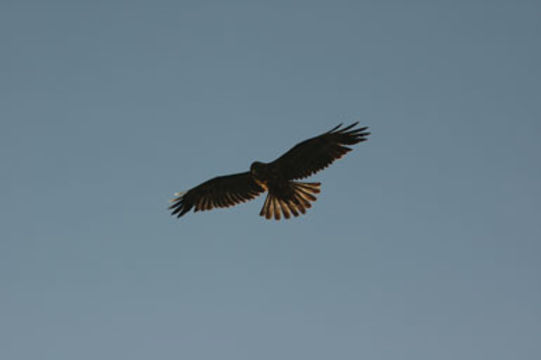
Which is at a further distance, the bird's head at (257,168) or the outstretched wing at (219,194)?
the outstretched wing at (219,194)

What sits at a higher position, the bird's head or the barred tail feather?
the bird's head

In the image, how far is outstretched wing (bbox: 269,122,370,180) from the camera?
1395cm

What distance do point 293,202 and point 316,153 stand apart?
1307 mm

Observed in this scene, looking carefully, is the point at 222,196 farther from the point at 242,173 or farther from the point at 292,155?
the point at 292,155

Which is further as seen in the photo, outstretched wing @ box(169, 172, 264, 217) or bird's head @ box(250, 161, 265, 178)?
outstretched wing @ box(169, 172, 264, 217)

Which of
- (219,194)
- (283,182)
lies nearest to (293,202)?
(283,182)

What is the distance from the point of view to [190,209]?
52.6 ft

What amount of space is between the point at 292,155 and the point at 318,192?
1.14m

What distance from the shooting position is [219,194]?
52.3ft

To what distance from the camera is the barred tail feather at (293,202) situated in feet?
48.2

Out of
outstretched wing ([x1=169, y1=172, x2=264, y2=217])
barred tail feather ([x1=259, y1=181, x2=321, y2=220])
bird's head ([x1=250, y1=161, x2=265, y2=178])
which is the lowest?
barred tail feather ([x1=259, y1=181, x2=321, y2=220])

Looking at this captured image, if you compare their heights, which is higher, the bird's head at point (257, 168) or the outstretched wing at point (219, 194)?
the outstretched wing at point (219, 194)

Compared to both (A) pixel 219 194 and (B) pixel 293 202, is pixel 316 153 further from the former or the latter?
(A) pixel 219 194

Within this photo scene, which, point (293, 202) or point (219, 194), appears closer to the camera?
point (293, 202)
